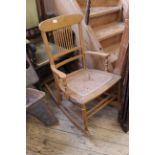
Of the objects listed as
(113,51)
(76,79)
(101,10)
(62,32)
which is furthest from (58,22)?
(101,10)

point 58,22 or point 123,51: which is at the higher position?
point 58,22

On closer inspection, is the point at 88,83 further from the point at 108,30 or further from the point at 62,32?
the point at 108,30

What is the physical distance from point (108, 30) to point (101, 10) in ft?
1.02

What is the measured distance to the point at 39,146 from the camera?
1825 millimetres

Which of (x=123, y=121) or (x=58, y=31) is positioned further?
(x=58, y=31)

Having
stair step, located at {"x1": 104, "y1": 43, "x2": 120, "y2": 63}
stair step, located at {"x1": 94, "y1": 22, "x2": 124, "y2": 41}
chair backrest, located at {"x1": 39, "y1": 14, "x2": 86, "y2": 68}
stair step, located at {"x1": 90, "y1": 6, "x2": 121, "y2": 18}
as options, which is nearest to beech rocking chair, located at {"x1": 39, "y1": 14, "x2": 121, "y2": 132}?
chair backrest, located at {"x1": 39, "y1": 14, "x2": 86, "y2": 68}

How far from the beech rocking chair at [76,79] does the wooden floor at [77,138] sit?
3.8 inches

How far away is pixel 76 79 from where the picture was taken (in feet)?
6.76

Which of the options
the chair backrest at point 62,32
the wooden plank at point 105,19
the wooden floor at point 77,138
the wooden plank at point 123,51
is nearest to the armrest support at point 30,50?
the chair backrest at point 62,32

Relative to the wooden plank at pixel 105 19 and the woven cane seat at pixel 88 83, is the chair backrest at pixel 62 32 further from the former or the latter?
the wooden plank at pixel 105 19

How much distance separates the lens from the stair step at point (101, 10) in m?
2.47
